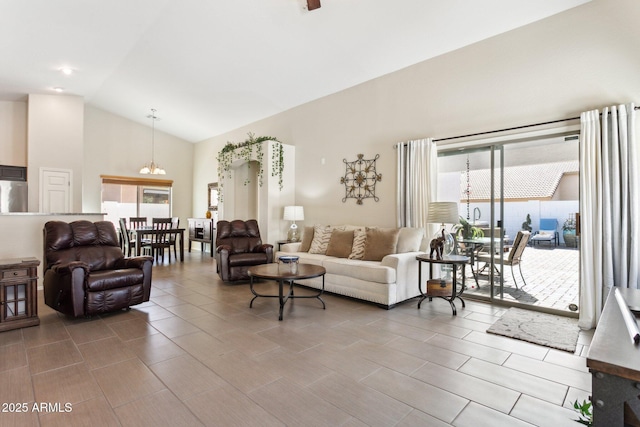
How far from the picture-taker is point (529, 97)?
12.2 feet

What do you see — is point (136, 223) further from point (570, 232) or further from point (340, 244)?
point (570, 232)

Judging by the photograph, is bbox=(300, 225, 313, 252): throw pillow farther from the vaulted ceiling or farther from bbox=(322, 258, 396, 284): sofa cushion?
the vaulted ceiling

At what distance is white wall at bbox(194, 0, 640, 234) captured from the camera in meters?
3.23

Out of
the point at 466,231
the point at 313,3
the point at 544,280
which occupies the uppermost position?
the point at 313,3

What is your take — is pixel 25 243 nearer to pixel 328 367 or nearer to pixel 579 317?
pixel 328 367

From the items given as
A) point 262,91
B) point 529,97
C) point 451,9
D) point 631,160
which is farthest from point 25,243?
point 631,160

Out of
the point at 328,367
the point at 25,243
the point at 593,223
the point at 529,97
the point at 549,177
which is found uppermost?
the point at 529,97

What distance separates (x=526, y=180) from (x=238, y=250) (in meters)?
4.32

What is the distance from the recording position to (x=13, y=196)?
6410 millimetres

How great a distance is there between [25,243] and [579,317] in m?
7.22

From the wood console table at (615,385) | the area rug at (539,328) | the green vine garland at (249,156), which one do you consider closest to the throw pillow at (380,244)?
the area rug at (539,328)

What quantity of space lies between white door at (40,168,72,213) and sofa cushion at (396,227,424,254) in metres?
6.87

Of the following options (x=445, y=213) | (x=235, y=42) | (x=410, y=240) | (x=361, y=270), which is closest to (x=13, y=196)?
(x=235, y=42)

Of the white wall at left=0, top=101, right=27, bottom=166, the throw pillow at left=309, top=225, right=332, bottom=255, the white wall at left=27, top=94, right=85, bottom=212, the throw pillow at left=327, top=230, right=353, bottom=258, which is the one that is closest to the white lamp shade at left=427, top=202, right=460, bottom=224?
the throw pillow at left=327, top=230, right=353, bottom=258
